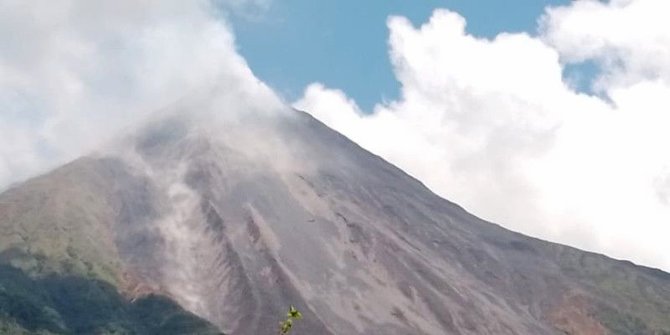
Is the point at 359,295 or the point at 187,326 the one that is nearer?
the point at 187,326

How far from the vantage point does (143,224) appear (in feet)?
641

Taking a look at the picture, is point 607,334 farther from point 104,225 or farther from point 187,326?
point 104,225

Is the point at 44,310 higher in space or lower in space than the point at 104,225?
lower

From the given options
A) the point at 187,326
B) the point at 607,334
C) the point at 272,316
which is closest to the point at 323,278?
the point at 272,316

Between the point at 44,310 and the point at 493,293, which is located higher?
the point at 493,293

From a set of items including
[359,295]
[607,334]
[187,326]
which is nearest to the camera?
[187,326]

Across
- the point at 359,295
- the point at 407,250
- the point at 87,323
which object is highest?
the point at 407,250

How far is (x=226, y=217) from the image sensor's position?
196m

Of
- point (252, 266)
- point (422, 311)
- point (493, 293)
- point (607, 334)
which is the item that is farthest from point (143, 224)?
point (607, 334)

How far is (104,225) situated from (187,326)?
152 feet

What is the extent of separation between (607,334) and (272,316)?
69.0m

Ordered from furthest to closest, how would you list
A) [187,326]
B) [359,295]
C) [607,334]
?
[607,334]
[359,295]
[187,326]

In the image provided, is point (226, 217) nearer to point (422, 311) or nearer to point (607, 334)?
point (422, 311)

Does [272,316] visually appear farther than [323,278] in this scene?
No
